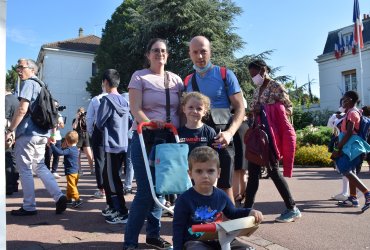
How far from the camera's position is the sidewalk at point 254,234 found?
425cm

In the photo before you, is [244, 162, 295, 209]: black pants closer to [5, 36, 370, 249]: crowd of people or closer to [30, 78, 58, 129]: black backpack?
[5, 36, 370, 249]: crowd of people

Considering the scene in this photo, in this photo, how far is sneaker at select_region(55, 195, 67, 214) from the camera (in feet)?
18.5

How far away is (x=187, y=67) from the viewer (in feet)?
75.2

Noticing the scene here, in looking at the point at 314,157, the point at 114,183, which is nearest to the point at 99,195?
the point at 114,183

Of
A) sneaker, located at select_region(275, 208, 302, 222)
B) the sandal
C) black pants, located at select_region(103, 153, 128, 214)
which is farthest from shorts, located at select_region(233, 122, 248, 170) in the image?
black pants, located at select_region(103, 153, 128, 214)

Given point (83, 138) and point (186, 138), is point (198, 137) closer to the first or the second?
point (186, 138)

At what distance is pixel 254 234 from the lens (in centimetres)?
466

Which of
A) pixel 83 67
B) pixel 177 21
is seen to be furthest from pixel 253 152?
pixel 83 67

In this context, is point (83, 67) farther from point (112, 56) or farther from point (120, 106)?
point (120, 106)

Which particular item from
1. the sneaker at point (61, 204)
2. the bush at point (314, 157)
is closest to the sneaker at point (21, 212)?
the sneaker at point (61, 204)

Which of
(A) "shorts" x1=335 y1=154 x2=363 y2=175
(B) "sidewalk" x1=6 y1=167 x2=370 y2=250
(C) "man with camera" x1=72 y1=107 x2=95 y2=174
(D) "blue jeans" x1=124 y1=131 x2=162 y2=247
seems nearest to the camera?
(D) "blue jeans" x1=124 y1=131 x2=162 y2=247

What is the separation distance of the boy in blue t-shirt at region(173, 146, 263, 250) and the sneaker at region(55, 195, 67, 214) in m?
3.21

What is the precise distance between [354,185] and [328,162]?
8.22 metres

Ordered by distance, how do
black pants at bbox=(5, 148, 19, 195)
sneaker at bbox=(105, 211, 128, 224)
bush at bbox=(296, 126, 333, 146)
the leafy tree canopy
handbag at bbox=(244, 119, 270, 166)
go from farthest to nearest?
the leafy tree canopy, bush at bbox=(296, 126, 333, 146), black pants at bbox=(5, 148, 19, 195), sneaker at bbox=(105, 211, 128, 224), handbag at bbox=(244, 119, 270, 166)
